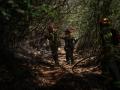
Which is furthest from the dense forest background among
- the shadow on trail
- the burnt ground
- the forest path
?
the forest path

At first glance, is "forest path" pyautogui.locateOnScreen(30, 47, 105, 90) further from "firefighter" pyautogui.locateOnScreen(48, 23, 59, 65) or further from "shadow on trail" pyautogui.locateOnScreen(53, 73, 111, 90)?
"firefighter" pyautogui.locateOnScreen(48, 23, 59, 65)

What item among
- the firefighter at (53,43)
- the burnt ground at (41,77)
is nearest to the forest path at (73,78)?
the burnt ground at (41,77)

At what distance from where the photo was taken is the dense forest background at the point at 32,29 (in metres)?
7.41

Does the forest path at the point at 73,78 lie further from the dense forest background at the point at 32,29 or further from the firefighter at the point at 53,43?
the firefighter at the point at 53,43

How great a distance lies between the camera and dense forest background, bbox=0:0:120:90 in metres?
7.41

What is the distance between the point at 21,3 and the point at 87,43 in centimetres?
A: 825

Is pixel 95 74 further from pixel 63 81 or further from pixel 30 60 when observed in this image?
pixel 30 60

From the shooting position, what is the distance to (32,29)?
11148mm

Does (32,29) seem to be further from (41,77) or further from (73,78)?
(73,78)

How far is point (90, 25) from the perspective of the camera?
1372 cm

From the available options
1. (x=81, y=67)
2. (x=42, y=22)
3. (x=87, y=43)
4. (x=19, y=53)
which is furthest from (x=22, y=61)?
(x=87, y=43)

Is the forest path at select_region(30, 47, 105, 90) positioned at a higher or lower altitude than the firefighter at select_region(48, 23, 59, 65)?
lower

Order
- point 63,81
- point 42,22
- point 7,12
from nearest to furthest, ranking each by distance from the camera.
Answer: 1. point 7,12
2. point 63,81
3. point 42,22

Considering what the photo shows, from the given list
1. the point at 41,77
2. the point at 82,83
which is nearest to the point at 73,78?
the point at 82,83
